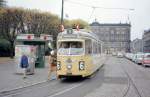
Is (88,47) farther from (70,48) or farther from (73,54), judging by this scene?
(73,54)

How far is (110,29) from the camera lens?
180 m

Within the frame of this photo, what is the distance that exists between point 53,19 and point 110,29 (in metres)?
98.1

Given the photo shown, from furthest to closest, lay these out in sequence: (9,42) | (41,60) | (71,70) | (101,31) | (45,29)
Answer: (101,31)
(45,29)
(9,42)
(41,60)
(71,70)

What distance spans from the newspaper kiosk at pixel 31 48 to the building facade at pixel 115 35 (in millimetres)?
132710

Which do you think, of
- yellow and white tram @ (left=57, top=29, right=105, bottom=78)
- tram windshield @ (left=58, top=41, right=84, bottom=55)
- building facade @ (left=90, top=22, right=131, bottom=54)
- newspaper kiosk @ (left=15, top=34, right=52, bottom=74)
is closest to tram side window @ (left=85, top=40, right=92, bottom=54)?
yellow and white tram @ (left=57, top=29, right=105, bottom=78)

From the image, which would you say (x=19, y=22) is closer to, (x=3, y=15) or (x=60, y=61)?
(x=3, y=15)

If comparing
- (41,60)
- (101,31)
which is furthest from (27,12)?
(101,31)

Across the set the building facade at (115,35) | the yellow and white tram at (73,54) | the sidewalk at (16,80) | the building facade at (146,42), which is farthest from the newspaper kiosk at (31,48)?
the building facade at (115,35)

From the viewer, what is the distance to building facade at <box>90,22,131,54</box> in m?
173

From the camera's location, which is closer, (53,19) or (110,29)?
(53,19)

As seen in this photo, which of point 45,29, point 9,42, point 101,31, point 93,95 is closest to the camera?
point 93,95

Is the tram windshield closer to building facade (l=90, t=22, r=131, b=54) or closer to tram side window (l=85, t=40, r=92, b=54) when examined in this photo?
tram side window (l=85, t=40, r=92, b=54)

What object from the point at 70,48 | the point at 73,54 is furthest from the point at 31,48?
the point at 73,54

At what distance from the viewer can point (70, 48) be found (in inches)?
995
